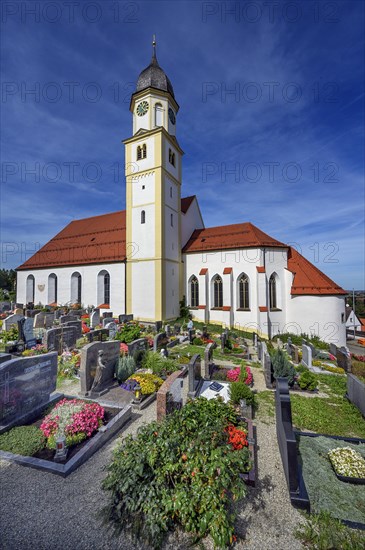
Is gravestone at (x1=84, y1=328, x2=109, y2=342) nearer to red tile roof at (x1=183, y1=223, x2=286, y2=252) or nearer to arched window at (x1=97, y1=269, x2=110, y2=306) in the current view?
arched window at (x1=97, y1=269, x2=110, y2=306)

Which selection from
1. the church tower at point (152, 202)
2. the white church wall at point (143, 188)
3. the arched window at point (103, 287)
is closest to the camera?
the church tower at point (152, 202)

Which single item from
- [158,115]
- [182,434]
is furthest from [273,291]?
[182,434]

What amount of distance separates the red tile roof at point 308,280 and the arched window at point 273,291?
54.9 inches

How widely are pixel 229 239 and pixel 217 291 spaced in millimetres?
4794

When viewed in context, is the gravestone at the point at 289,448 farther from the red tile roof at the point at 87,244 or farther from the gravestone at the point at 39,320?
the red tile roof at the point at 87,244

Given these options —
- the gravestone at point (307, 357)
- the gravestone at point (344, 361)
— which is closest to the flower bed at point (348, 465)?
the gravestone at point (307, 357)

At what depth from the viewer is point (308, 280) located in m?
19.7

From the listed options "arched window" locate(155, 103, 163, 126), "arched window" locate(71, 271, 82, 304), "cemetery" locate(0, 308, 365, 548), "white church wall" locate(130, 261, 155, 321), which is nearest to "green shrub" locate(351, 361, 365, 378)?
"cemetery" locate(0, 308, 365, 548)

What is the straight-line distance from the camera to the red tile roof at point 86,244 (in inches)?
934

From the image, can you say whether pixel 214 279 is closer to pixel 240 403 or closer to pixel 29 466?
pixel 240 403

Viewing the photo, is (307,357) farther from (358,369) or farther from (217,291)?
(217,291)

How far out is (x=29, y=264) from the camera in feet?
94.7

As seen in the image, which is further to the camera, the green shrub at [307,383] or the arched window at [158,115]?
the arched window at [158,115]

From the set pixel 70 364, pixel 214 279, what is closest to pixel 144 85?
pixel 214 279
